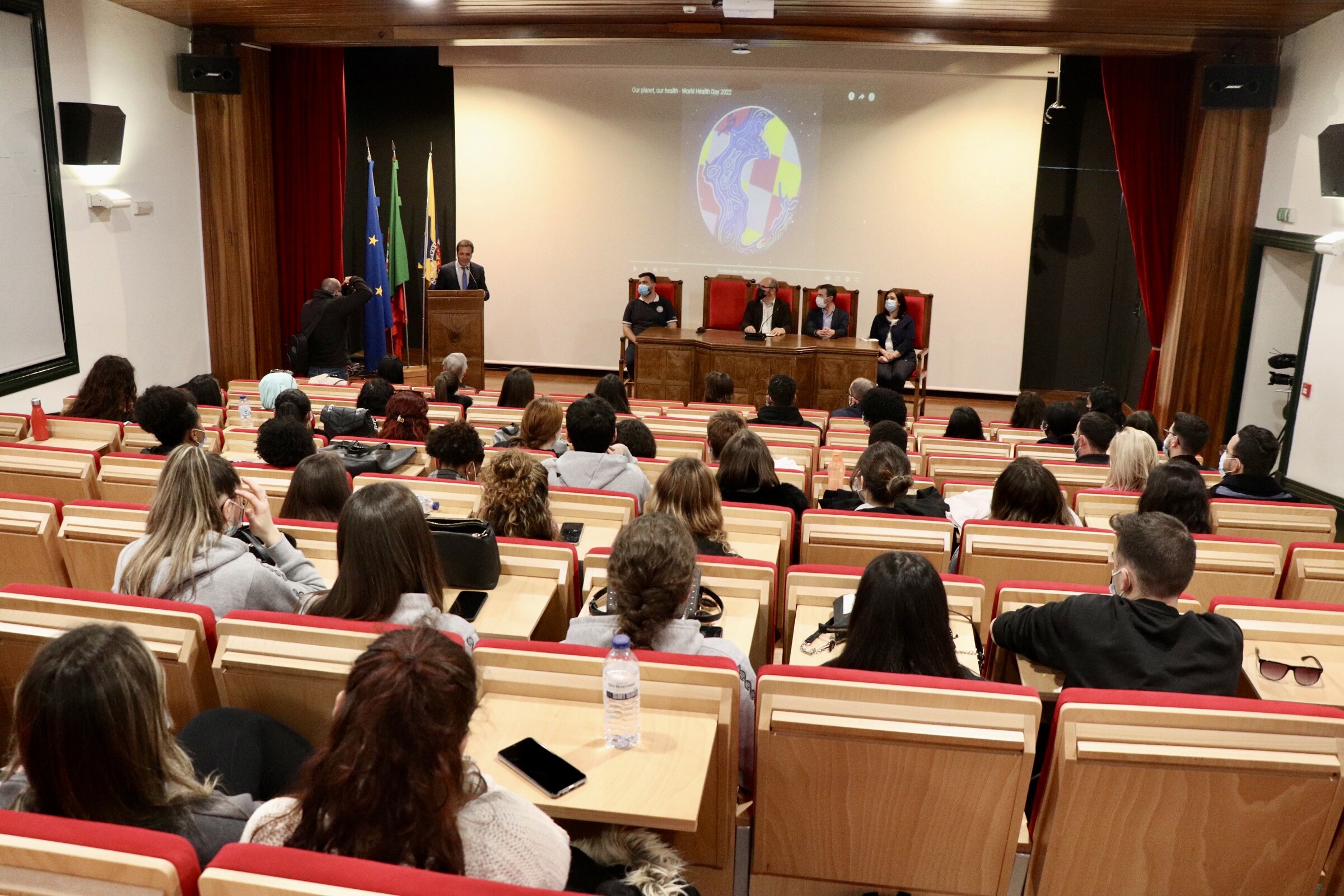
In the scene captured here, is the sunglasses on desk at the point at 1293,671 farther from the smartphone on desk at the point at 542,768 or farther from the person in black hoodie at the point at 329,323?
the person in black hoodie at the point at 329,323

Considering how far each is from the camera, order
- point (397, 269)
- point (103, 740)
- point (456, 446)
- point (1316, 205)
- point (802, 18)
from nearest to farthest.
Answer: point (103, 740) < point (456, 446) < point (1316, 205) < point (802, 18) < point (397, 269)

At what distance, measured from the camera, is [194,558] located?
8.91 ft

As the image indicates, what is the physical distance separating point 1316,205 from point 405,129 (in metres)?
8.28

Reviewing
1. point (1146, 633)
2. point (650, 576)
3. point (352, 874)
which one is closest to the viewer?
point (352, 874)

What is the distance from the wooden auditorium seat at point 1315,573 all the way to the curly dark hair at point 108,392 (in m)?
5.30

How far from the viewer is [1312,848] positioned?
2.12 metres

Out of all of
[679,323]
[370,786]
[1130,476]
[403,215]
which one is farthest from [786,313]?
[370,786]

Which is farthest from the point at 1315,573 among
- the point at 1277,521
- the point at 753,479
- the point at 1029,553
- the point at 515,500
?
the point at 515,500

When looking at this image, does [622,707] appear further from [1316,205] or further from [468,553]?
[1316,205]

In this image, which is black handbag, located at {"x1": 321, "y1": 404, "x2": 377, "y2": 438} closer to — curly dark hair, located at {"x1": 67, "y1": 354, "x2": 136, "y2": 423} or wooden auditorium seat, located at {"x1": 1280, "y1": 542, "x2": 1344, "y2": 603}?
curly dark hair, located at {"x1": 67, "y1": 354, "x2": 136, "y2": 423}

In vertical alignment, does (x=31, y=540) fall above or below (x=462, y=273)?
below

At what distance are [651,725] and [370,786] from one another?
2.51 ft

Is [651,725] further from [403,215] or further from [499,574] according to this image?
[403,215]

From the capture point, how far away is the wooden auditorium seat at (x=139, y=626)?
7.67ft
